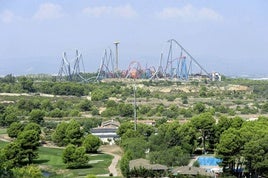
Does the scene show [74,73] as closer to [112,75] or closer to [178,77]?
[112,75]

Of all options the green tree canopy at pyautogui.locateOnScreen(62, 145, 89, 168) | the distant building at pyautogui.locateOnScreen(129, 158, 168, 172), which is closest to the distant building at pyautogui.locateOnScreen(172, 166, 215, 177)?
the distant building at pyautogui.locateOnScreen(129, 158, 168, 172)

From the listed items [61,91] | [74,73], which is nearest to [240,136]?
[61,91]

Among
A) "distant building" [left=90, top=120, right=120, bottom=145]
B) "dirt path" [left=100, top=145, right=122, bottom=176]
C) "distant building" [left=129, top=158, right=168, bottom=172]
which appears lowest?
"dirt path" [left=100, top=145, right=122, bottom=176]

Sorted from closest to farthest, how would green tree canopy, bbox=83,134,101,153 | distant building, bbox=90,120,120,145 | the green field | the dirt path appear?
the green field → the dirt path → green tree canopy, bbox=83,134,101,153 → distant building, bbox=90,120,120,145

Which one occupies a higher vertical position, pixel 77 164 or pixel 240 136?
pixel 240 136

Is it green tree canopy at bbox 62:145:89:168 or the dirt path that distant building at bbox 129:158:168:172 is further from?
green tree canopy at bbox 62:145:89:168

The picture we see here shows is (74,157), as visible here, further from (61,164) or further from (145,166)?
(145,166)

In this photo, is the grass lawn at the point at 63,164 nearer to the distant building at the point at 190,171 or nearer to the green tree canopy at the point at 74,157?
the green tree canopy at the point at 74,157

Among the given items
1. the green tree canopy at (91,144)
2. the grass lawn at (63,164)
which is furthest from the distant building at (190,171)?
the green tree canopy at (91,144)

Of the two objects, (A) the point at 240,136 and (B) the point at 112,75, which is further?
(B) the point at 112,75
